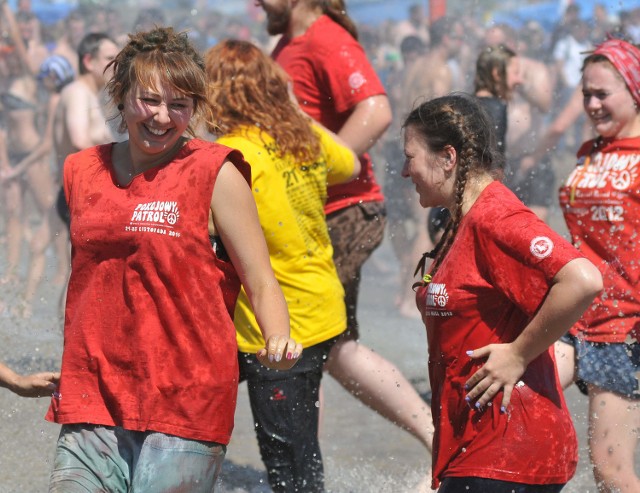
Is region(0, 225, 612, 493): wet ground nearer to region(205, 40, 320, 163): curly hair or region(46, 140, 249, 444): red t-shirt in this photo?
region(205, 40, 320, 163): curly hair

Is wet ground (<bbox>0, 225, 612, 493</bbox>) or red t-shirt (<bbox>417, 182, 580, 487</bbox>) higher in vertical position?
red t-shirt (<bbox>417, 182, 580, 487</bbox>)

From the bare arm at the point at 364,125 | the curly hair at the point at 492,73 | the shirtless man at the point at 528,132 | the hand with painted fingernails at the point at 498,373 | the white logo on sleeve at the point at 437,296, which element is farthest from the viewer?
the shirtless man at the point at 528,132

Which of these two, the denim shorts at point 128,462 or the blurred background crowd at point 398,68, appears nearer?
the denim shorts at point 128,462

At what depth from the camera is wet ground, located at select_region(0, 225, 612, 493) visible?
4.95 metres

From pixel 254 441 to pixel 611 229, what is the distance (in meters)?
2.11

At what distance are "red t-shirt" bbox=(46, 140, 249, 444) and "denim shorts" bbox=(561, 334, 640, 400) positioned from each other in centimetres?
174

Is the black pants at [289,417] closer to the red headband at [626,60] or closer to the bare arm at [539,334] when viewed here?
the bare arm at [539,334]

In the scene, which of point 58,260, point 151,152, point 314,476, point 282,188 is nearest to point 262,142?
point 282,188

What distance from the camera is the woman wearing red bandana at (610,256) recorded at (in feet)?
13.9

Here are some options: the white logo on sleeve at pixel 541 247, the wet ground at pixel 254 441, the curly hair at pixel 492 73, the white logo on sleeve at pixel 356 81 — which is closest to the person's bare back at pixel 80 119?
the wet ground at pixel 254 441

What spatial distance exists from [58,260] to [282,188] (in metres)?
5.60

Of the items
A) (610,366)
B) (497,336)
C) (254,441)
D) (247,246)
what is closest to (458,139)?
(497,336)

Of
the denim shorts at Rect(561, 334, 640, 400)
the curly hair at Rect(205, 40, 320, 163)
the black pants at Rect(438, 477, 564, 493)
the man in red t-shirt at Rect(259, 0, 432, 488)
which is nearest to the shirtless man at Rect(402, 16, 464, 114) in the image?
the man in red t-shirt at Rect(259, 0, 432, 488)

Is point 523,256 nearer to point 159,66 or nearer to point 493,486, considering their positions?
point 493,486
